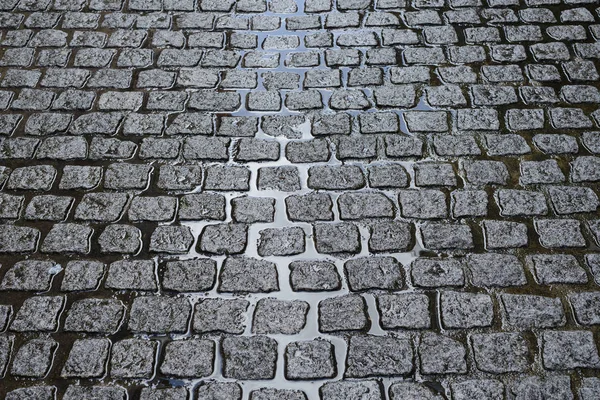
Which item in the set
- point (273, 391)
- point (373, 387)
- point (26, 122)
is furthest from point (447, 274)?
point (26, 122)

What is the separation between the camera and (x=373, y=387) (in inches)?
114

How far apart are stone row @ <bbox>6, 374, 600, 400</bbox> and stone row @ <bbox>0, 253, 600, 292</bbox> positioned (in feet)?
1.78

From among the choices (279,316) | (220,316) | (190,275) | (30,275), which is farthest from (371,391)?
(30,275)

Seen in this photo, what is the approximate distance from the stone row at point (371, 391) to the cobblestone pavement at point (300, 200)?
0.01m

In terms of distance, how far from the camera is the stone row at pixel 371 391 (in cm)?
286

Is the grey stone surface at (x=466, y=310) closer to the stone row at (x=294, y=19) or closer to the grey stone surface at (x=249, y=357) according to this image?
the grey stone surface at (x=249, y=357)

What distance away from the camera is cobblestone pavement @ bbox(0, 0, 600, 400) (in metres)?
3.01

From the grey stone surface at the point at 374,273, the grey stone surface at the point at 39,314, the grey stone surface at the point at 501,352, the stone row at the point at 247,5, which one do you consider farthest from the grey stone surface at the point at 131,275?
the stone row at the point at 247,5

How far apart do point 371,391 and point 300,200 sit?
1.33 meters

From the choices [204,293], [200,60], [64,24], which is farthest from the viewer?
[64,24]

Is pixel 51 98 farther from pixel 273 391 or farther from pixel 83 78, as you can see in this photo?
pixel 273 391

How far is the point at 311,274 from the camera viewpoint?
3.34 m

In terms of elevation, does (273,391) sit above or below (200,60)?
below

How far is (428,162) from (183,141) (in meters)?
1.75
